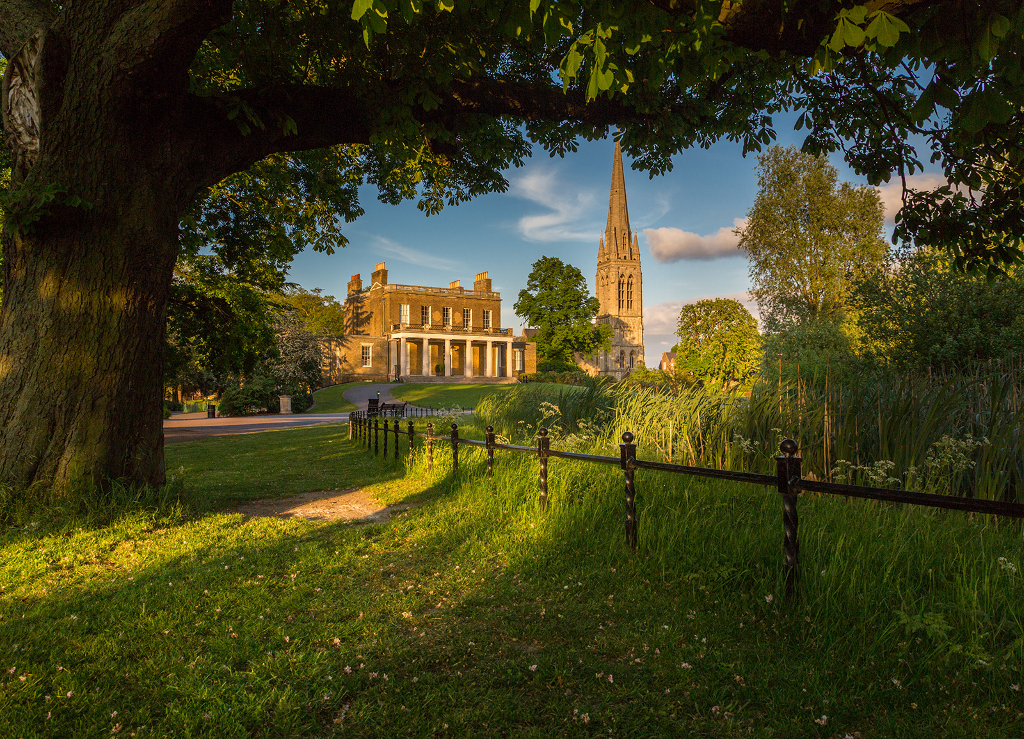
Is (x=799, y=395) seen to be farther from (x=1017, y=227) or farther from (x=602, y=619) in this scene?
(x=602, y=619)

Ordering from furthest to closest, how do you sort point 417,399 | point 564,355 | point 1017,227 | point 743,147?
point 564,355 < point 417,399 < point 743,147 < point 1017,227

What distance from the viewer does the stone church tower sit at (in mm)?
84688

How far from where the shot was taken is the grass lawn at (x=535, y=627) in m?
2.56

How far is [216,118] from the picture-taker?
6.17m

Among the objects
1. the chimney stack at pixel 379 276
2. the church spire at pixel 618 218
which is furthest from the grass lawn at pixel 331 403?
the church spire at pixel 618 218

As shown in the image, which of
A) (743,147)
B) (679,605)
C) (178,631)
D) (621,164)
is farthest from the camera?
(621,164)

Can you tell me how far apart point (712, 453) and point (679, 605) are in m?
3.15

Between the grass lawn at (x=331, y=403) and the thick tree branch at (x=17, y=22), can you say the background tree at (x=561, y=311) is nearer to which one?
the grass lawn at (x=331, y=403)

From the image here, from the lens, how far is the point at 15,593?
3.90m

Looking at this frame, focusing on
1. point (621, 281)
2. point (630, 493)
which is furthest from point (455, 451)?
point (621, 281)

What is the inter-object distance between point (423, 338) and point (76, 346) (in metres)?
51.3

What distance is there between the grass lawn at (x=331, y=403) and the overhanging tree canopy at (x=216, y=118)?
2721 cm

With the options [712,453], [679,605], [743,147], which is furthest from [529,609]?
[743,147]

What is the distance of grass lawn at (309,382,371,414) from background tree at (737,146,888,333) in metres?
24.8
